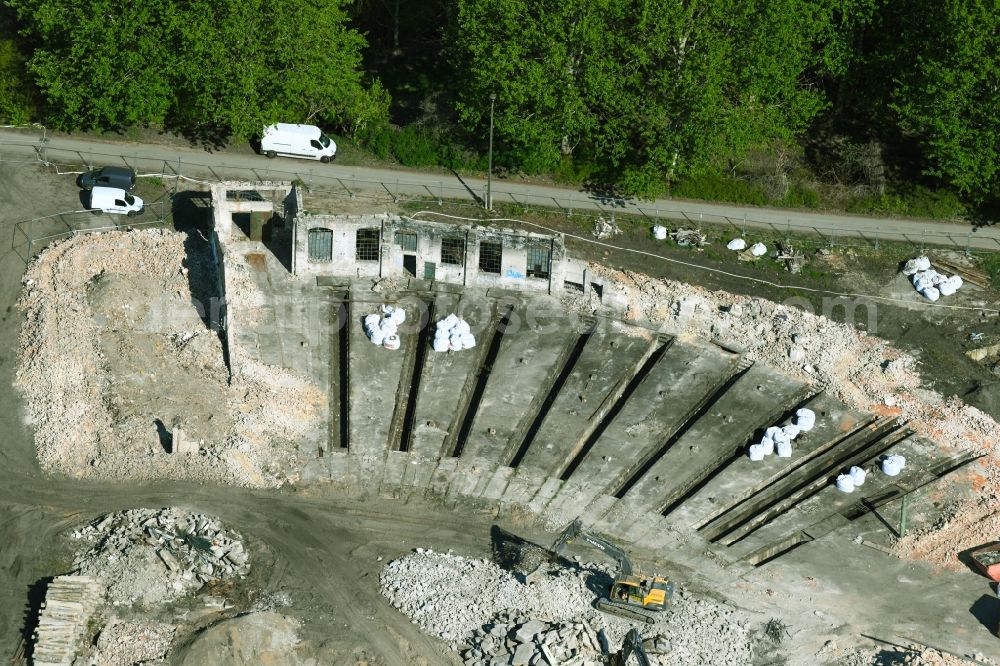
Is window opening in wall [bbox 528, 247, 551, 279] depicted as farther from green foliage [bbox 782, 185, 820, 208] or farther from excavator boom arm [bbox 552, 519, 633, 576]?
green foliage [bbox 782, 185, 820, 208]

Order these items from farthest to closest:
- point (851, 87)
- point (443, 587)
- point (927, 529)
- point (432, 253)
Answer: point (851, 87)
point (432, 253)
point (927, 529)
point (443, 587)

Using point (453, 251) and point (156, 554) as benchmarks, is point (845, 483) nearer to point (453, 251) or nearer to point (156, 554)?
point (453, 251)

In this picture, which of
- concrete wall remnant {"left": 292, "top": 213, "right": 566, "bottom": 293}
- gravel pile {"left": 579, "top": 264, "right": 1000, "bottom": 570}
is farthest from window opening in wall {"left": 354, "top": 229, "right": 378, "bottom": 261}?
gravel pile {"left": 579, "top": 264, "right": 1000, "bottom": 570}

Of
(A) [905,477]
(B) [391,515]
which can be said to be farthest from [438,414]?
(A) [905,477]

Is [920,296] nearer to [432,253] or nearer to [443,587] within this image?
[432,253]

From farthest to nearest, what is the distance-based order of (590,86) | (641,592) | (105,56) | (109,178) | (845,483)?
(590,86), (105,56), (109,178), (845,483), (641,592)

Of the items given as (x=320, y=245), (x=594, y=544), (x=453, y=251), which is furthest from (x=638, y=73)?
(x=594, y=544)
